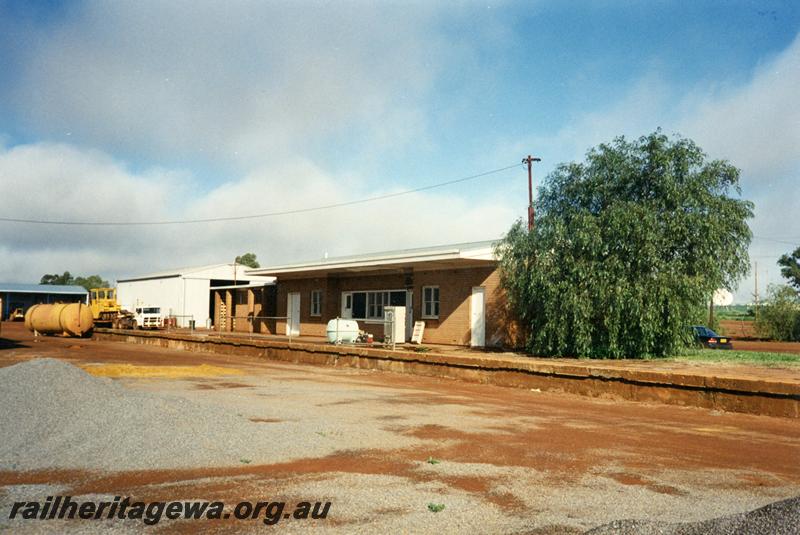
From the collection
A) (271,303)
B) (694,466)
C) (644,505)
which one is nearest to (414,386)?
(694,466)

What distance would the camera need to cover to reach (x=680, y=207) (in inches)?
771

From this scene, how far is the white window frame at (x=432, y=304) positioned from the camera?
28312mm

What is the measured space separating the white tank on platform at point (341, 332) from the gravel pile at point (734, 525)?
73.7 feet

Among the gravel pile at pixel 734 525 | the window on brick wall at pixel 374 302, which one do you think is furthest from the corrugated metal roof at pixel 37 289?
the gravel pile at pixel 734 525

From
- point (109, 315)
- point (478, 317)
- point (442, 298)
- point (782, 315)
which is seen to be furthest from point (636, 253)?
point (109, 315)

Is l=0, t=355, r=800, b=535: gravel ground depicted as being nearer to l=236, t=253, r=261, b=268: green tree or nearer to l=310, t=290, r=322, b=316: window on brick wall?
l=310, t=290, r=322, b=316: window on brick wall

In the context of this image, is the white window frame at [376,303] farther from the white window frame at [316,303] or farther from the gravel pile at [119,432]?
the gravel pile at [119,432]

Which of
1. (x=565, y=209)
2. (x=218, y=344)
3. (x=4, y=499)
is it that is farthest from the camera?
(x=218, y=344)

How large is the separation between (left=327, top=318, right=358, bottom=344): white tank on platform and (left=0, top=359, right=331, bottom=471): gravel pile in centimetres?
1578

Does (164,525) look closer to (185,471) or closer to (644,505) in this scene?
(185,471)

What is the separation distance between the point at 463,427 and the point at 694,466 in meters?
3.64

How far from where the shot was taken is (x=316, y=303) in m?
35.6

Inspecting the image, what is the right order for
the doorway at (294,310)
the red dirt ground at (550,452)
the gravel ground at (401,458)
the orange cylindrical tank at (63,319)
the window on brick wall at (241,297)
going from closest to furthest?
the gravel ground at (401,458) < the red dirt ground at (550,452) < the orange cylindrical tank at (63,319) < the doorway at (294,310) < the window on brick wall at (241,297)

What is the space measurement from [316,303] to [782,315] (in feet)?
100
